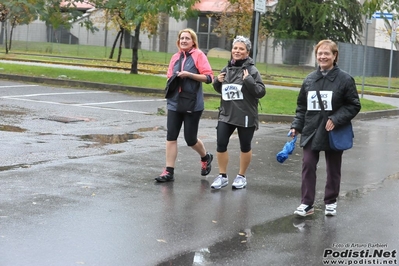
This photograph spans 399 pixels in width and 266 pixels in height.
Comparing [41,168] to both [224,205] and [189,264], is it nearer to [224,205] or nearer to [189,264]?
[224,205]

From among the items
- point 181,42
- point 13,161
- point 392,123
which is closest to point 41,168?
point 13,161

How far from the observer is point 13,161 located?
1040cm

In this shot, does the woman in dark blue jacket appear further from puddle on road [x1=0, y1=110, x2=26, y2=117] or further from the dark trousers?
puddle on road [x1=0, y1=110, x2=26, y2=117]

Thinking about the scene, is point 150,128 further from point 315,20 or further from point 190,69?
point 315,20

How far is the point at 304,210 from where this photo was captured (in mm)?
8008

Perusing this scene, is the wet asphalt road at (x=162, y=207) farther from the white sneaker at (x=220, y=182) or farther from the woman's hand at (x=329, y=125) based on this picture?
the woman's hand at (x=329, y=125)

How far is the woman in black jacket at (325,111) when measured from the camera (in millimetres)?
7938

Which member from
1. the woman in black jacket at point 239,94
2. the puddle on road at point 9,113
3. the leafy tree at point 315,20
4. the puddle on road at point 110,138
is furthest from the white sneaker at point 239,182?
the leafy tree at point 315,20

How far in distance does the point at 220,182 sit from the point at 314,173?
61.1 inches

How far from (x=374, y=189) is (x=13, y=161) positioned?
4.56m

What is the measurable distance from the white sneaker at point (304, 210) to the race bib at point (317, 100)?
0.97 m

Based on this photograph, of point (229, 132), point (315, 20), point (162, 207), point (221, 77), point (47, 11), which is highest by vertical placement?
point (315, 20)

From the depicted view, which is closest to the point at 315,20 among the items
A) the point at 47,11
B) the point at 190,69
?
the point at 47,11

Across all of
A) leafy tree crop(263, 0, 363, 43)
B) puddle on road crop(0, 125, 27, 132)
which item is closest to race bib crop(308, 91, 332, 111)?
puddle on road crop(0, 125, 27, 132)
